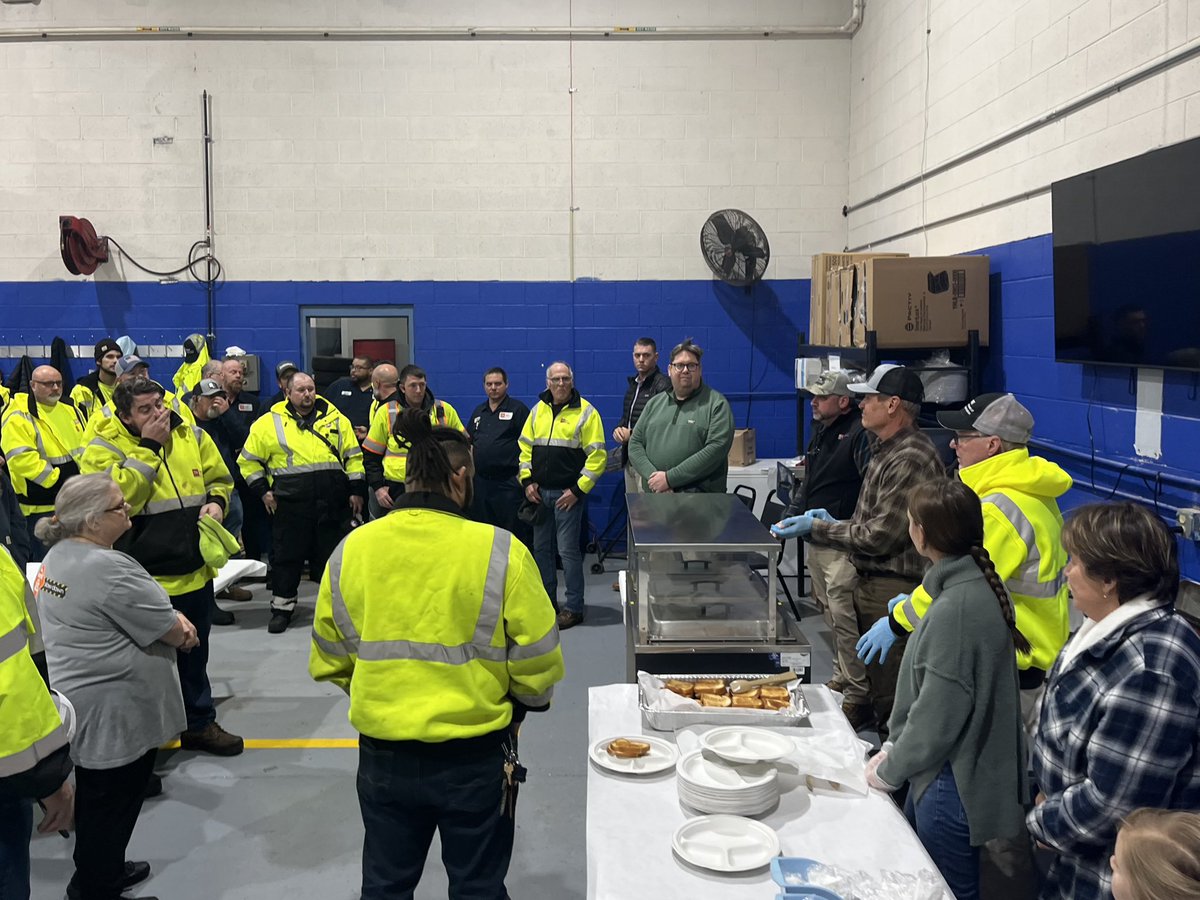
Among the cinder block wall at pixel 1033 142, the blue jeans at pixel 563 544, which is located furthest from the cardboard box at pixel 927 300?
the blue jeans at pixel 563 544

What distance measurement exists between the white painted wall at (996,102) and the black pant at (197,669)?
173 inches

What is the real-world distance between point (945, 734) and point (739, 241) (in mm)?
6130

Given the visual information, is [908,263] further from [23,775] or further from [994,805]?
[23,775]

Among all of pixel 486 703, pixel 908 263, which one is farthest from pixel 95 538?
pixel 908 263

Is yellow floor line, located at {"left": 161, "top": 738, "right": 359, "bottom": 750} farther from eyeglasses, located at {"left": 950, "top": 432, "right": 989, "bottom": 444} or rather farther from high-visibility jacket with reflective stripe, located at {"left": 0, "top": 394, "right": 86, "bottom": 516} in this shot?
eyeglasses, located at {"left": 950, "top": 432, "right": 989, "bottom": 444}

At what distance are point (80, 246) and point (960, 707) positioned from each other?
313 inches

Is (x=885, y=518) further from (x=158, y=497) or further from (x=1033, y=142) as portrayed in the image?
(x=158, y=497)

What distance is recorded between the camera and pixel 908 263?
209 inches

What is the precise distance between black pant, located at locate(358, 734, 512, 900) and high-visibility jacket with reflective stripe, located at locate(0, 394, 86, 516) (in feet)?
15.2

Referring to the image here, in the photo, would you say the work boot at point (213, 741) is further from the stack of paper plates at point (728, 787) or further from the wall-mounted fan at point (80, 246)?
the wall-mounted fan at point (80, 246)

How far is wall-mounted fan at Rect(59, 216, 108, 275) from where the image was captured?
25.4 feet

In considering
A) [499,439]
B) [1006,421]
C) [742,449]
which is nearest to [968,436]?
[1006,421]

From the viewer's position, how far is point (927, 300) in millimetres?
5316

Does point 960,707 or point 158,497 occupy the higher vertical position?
point 158,497
